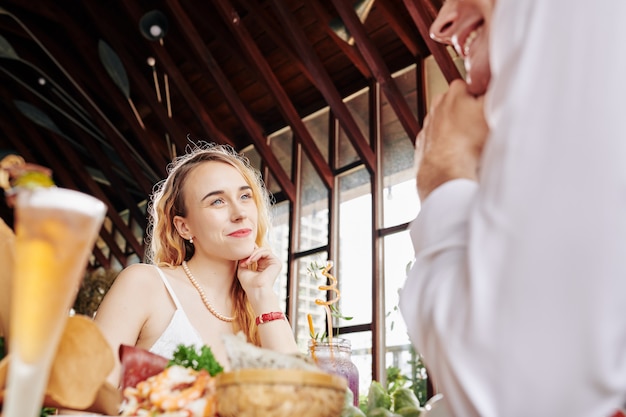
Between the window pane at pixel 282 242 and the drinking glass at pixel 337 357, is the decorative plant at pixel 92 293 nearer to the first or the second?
the window pane at pixel 282 242

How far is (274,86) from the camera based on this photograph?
6418 mm

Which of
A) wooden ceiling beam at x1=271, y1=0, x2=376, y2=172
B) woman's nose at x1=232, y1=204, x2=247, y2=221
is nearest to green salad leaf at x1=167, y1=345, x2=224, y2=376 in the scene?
woman's nose at x1=232, y1=204, x2=247, y2=221

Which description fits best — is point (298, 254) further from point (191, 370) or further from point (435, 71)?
point (191, 370)

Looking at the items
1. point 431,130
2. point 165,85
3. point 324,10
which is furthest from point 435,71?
point 431,130

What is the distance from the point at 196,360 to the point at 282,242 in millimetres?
6622

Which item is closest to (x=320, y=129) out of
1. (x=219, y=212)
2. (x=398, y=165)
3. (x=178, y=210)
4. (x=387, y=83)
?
(x=398, y=165)

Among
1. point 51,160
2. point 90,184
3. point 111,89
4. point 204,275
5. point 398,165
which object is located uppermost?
point 111,89

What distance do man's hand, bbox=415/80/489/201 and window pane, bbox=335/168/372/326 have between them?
555 cm

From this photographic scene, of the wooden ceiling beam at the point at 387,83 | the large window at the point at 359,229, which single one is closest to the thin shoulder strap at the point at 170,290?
the large window at the point at 359,229

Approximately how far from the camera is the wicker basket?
61 centimetres

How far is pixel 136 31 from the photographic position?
24.5ft

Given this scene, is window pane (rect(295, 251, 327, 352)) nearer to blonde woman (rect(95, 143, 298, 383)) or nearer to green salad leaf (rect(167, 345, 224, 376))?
blonde woman (rect(95, 143, 298, 383))

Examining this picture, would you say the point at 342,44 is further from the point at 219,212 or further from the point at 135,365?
the point at 135,365

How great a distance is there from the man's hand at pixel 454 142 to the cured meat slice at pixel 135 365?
384 millimetres
